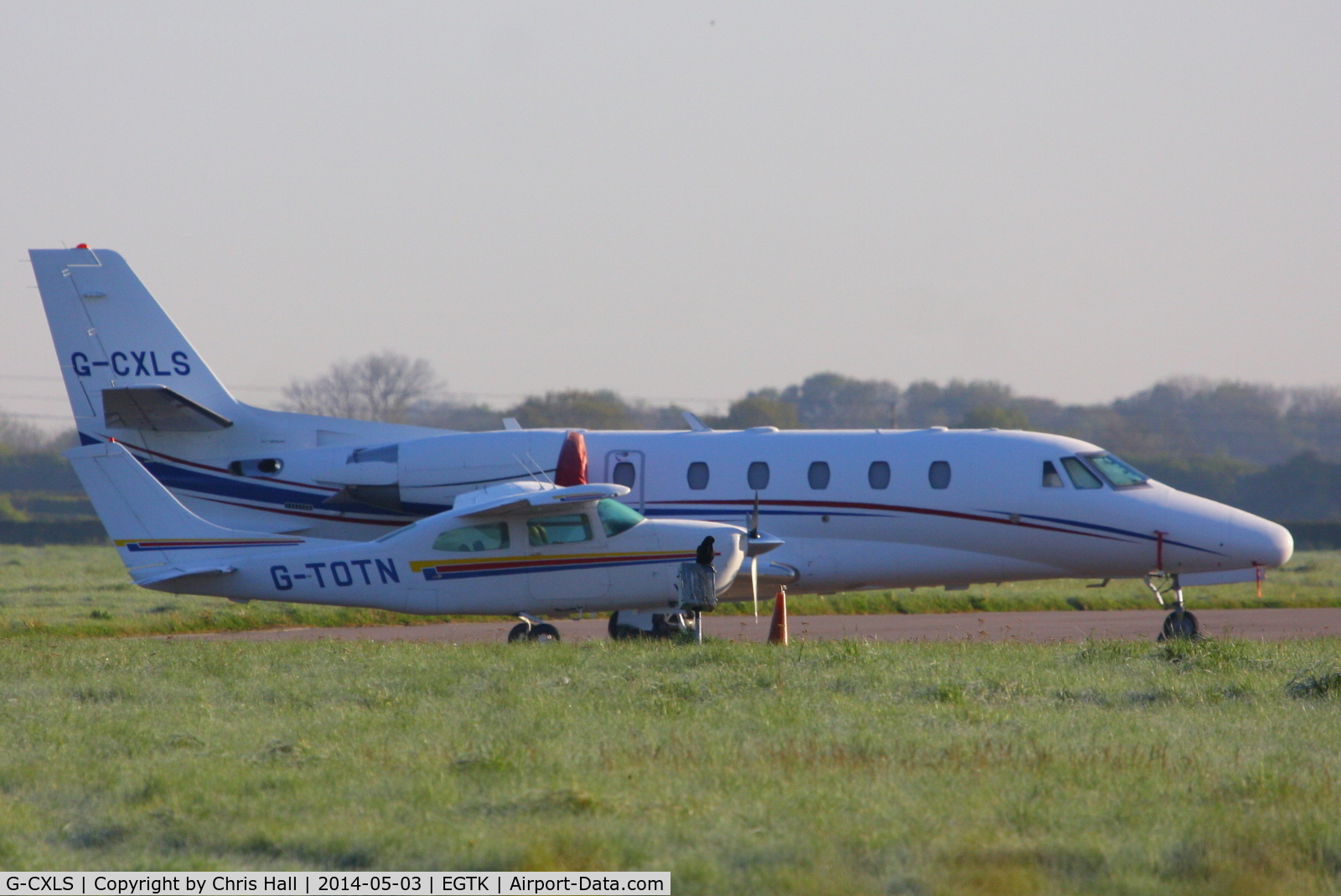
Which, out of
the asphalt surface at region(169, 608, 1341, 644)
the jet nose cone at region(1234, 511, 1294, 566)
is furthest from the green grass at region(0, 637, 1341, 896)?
the asphalt surface at region(169, 608, 1341, 644)

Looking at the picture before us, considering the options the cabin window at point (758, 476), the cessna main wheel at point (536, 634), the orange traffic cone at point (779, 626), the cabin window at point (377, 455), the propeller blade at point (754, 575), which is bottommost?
the cessna main wheel at point (536, 634)

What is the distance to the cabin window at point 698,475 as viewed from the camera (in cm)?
2125

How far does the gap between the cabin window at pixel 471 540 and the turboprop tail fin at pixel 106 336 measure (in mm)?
5651

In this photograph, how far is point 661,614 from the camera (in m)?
19.2

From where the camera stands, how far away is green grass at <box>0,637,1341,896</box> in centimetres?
754

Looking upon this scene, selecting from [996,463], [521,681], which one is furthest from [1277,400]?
[521,681]

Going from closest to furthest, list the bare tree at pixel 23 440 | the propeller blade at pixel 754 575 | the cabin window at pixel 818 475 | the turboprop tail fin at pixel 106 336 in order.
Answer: the propeller blade at pixel 754 575, the cabin window at pixel 818 475, the turboprop tail fin at pixel 106 336, the bare tree at pixel 23 440

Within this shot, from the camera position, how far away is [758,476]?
2112cm

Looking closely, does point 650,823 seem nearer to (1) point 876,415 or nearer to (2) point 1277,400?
(1) point 876,415

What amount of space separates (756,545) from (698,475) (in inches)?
89.6

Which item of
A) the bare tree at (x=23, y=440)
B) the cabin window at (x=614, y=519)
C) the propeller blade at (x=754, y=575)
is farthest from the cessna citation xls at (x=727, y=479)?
the bare tree at (x=23, y=440)

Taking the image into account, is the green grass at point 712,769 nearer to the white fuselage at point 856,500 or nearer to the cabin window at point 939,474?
the white fuselage at point 856,500

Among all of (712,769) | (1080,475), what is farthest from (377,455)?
(712,769)

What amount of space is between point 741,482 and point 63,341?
11083 millimetres
